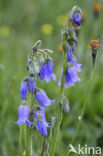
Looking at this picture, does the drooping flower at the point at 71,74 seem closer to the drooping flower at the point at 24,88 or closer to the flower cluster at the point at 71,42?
the flower cluster at the point at 71,42

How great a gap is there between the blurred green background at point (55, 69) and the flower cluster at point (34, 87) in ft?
0.40

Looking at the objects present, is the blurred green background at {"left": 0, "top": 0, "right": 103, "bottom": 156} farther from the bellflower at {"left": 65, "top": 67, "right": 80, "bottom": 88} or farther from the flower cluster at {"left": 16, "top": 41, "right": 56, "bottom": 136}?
the bellflower at {"left": 65, "top": 67, "right": 80, "bottom": 88}

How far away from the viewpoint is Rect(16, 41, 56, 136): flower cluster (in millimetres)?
1694

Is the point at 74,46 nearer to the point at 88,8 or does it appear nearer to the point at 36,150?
the point at 36,150

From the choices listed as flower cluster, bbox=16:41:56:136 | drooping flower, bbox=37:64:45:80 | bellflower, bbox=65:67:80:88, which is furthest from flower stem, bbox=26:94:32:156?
bellflower, bbox=65:67:80:88

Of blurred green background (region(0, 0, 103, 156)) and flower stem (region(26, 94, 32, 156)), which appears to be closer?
flower stem (region(26, 94, 32, 156))

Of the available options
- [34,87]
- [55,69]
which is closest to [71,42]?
[34,87]

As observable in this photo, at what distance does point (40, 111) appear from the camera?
69.6 inches

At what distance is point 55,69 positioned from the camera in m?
4.64

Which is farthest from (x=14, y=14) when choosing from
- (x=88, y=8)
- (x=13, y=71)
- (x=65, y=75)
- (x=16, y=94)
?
(x=65, y=75)

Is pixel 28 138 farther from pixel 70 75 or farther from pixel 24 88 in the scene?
pixel 70 75

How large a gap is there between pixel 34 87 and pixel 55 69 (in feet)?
9.60

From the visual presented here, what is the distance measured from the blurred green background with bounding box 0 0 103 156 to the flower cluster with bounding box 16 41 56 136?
0.40ft

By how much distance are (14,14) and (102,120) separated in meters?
4.69
